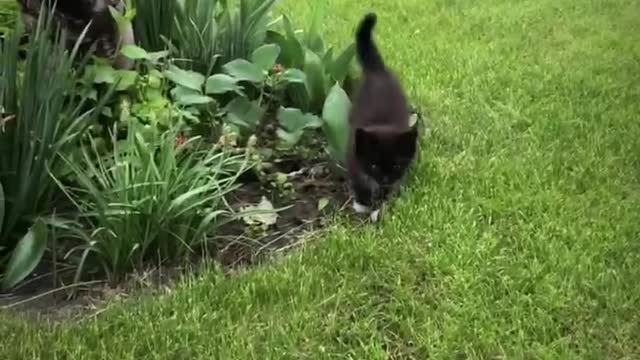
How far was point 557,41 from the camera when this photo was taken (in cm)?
562

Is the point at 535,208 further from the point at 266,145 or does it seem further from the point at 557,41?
the point at 557,41

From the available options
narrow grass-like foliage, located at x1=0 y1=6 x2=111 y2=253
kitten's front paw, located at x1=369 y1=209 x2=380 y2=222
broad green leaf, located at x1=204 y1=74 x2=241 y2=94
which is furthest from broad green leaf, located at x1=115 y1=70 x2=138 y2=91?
kitten's front paw, located at x1=369 y1=209 x2=380 y2=222

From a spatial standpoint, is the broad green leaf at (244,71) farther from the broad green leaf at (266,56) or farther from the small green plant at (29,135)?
the small green plant at (29,135)

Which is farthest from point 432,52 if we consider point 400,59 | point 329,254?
point 329,254

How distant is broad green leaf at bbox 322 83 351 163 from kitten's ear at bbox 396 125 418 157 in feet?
1.05

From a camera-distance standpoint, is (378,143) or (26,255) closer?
(26,255)

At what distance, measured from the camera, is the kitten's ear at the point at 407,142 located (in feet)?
11.7

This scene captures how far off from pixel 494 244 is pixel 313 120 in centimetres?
111

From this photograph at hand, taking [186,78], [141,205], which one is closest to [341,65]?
[186,78]

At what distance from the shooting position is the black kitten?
3.56 meters

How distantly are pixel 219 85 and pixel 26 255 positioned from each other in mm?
1278

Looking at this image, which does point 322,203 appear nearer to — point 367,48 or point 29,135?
point 367,48

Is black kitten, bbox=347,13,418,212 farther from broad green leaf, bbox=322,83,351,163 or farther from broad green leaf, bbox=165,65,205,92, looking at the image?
broad green leaf, bbox=165,65,205,92

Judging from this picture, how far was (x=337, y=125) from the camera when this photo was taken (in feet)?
12.8
